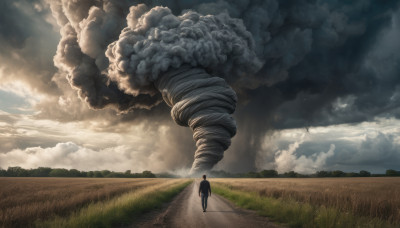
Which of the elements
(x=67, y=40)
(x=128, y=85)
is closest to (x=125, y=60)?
(x=128, y=85)

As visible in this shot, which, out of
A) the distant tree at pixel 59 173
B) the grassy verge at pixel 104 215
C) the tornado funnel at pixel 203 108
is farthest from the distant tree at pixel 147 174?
the grassy verge at pixel 104 215

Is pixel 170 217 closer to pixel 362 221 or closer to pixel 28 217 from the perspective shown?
pixel 28 217

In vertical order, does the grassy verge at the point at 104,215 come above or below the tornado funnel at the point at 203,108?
below

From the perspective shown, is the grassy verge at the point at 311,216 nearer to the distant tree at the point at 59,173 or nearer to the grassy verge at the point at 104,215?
the grassy verge at the point at 104,215

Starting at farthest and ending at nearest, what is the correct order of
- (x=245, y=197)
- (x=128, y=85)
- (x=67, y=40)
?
(x=67, y=40), (x=128, y=85), (x=245, y=197)

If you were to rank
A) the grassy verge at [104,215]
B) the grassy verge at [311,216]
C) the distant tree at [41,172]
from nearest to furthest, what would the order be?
the grassy verge at [311,216] < the grassy verge at [104,215] < the distant tree at [41,172]

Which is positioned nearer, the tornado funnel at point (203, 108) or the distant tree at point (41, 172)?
the tornado funnel at point (203, 108)

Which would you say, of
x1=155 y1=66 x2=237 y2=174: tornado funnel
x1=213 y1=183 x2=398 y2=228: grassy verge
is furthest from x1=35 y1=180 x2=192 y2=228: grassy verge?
x1=155 y1=66 x2=237 y2=174: tornado funnel

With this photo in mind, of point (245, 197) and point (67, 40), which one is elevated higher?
point (67, 40)

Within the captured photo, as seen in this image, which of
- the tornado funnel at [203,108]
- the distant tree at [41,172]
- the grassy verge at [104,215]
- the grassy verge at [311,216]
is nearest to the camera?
the grassy verge at [311,216]

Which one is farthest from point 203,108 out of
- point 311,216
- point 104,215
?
point 311,216
